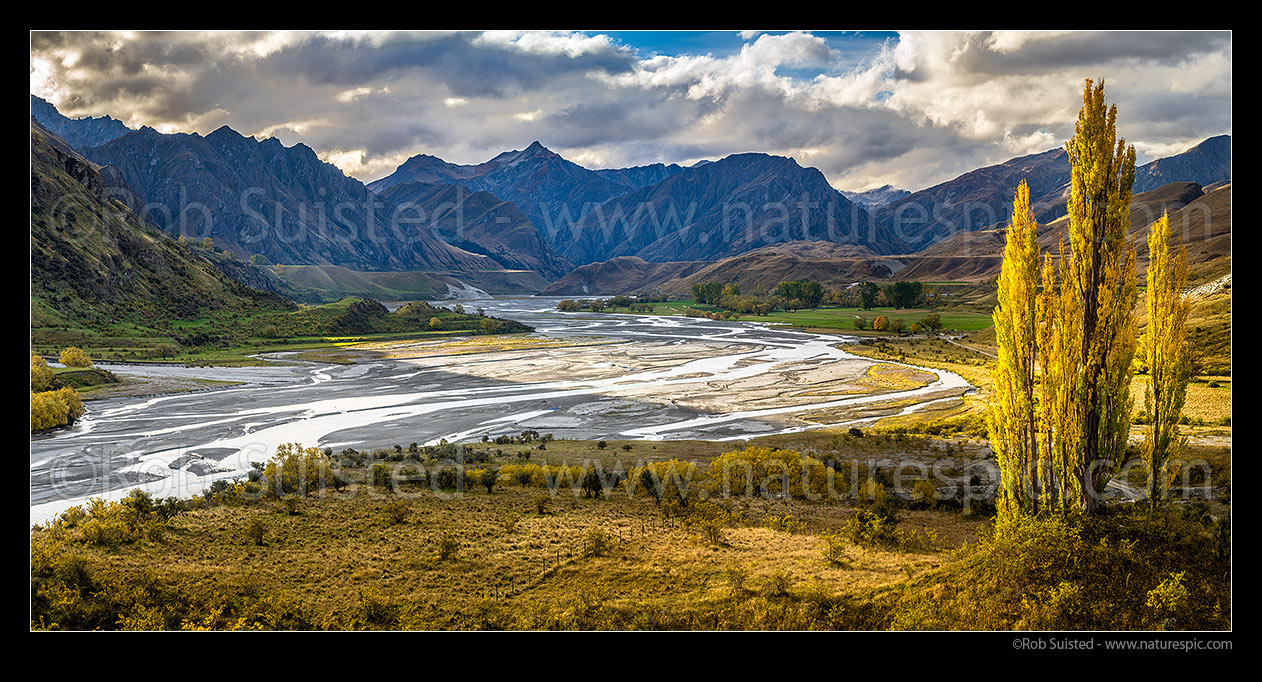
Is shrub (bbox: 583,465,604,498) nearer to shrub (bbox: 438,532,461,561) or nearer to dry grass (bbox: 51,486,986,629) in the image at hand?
dry grass (bbox: 51,486,986,629)

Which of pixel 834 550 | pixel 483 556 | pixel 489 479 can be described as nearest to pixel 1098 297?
pixel 834 550

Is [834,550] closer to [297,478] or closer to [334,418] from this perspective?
[297,478]

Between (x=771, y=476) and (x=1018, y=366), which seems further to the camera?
(x=771, y=476)

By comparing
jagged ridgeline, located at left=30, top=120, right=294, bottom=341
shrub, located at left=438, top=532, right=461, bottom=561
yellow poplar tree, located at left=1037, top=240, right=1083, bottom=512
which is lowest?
shrub, located at left=438, top=532, right=461, bottom=561

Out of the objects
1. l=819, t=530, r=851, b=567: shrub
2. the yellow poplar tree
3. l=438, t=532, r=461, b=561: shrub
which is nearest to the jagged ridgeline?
l=438, t=532, r=461, b=561: shrub

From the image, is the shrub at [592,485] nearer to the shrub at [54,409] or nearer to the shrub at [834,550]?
the shrub at [834,550]

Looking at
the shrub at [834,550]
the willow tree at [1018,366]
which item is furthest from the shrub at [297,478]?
the willow tree at [1018,366]
